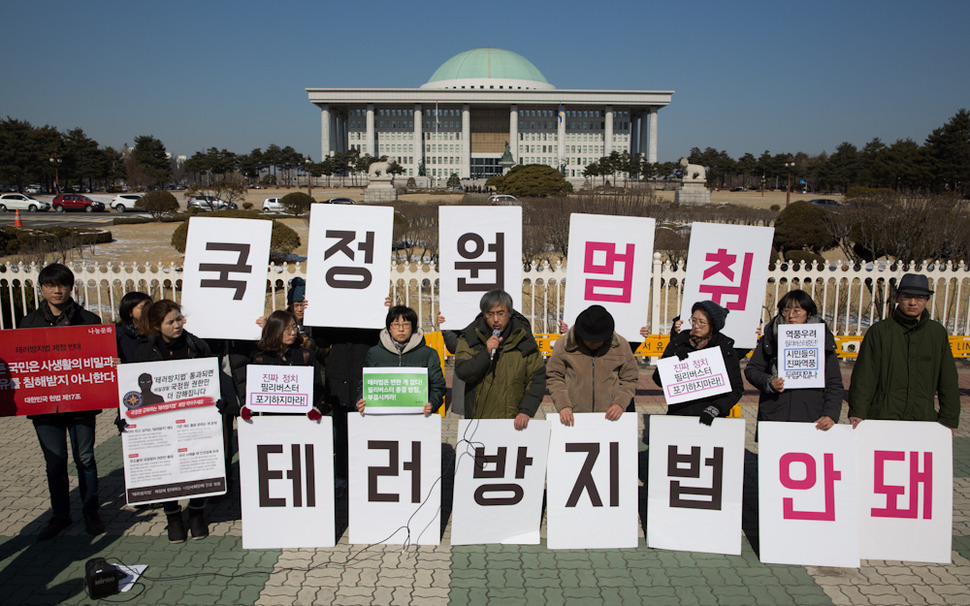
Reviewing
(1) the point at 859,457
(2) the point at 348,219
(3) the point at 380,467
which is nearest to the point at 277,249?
(2) the point at 348,219

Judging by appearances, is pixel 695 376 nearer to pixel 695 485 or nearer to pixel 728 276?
pixel 695 485

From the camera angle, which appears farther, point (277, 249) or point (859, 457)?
point (277, 249)

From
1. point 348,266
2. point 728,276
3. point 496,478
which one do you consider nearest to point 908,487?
point 728,276

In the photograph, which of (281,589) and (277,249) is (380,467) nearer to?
(281,589)

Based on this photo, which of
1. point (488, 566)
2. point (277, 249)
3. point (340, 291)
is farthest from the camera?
point (277, 249)

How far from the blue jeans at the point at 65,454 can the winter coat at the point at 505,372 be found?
2790mm

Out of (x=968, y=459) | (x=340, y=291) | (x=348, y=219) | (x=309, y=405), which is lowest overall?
(x=968, y=459)

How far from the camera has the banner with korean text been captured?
4.61 m

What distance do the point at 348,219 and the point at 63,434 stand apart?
2.66 metres

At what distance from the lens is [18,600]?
393cm

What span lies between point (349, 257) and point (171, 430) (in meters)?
1.93

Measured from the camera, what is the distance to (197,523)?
4.73 metres

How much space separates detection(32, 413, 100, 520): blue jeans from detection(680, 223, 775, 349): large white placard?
486cm

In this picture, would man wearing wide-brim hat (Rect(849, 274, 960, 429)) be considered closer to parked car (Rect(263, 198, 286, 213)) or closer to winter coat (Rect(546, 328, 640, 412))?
winter coat (Rect(546, 328, 640, 412))
